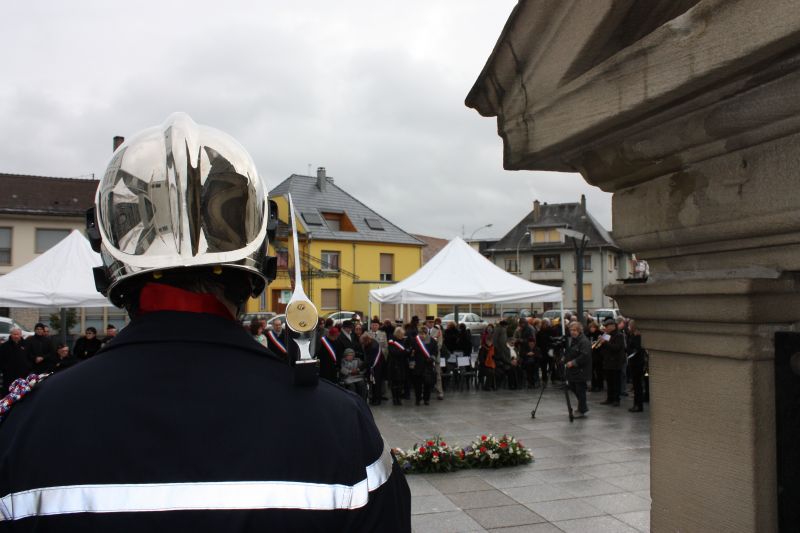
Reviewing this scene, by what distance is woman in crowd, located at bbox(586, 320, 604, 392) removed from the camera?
51.2 feet

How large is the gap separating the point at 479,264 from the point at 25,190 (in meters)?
32.2

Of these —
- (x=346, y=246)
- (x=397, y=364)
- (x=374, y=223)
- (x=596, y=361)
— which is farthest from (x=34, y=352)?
(x=374, y=223)

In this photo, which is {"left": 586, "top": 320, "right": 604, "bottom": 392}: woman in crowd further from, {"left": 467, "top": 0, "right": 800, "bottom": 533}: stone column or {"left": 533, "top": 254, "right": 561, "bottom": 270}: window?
{"left": 533, "top": 254, "right": 561, "bottom": 270}: window

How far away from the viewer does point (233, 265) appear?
1.50 metres

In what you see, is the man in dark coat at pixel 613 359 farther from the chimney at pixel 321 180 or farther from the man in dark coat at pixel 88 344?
the chimney at pixel 321 180

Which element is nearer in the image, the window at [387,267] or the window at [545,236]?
the window at [387,267]

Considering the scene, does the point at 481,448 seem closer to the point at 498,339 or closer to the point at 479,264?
the point at 498,339

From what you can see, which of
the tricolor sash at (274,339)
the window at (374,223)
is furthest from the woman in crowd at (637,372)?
the window at (374,223)

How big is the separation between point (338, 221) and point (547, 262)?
25619mm

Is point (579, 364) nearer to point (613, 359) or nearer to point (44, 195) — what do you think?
point (613, 359)

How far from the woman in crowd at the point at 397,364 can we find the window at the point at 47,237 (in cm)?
2906

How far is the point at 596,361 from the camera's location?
620 inches

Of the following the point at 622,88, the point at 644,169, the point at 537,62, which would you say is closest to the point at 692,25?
the point at 622,88

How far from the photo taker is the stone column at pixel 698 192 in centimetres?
191
